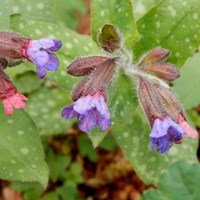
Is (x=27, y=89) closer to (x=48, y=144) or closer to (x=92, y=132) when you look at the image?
(x=48, y=144)

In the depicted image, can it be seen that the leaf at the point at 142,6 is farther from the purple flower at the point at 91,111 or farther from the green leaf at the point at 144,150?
the purple flower at the point at 91,111

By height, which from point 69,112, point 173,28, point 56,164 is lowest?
point 56,164

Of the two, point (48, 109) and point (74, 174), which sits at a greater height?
point (48, 109)

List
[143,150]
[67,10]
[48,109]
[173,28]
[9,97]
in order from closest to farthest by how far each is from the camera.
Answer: [9,97]
[173,28]
[143,150]
[48,109]
[67,10]

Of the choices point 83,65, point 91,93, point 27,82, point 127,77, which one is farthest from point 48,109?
point 91,93

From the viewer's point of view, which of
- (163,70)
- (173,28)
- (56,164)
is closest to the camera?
(163,70)

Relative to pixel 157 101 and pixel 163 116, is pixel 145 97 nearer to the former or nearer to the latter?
pixel 157 101

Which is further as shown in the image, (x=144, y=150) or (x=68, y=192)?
(x=68, y=192)

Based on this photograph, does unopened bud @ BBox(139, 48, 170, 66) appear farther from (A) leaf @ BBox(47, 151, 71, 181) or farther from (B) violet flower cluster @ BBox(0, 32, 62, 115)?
(A) leaf @ BBox(47, 151, 71, 181)

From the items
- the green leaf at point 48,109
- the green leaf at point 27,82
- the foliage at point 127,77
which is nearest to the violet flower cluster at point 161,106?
the foliage at point 127,77
